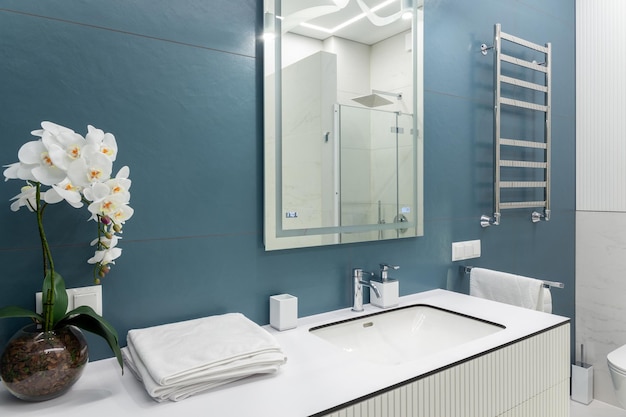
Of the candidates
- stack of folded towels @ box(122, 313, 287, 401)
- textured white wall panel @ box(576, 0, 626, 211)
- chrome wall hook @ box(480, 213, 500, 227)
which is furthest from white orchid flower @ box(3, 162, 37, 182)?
textured white wall panel @ box(576, 0, 626, 211)

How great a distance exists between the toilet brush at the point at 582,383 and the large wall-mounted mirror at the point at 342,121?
4.98 feet

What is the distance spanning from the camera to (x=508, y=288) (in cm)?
174

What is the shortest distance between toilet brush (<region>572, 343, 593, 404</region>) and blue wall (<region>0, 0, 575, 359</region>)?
138 cm

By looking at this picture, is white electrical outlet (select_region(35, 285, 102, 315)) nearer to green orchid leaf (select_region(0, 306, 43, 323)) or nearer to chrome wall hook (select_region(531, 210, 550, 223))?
green orchid leaf (select_region(0, 306, 43, 323))

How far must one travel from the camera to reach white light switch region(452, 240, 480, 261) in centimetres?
186

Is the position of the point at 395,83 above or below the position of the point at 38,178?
above

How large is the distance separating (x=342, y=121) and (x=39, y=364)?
107cm

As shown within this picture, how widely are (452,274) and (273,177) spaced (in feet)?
3.19

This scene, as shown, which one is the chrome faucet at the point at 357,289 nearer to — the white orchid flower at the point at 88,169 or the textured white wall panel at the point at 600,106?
the white orchid flower at the point at 88,169

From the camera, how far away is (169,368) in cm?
88

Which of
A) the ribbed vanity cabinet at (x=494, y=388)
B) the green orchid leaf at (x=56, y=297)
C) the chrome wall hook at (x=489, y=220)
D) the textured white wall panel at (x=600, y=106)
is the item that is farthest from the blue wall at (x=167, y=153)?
the textured white wall panel at (x=600, y=106)

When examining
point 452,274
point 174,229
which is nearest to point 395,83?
point 452,274

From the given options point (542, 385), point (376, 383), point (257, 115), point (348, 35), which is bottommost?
point (542, 385)

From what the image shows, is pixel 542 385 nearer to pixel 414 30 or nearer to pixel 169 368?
pixel 169 368
